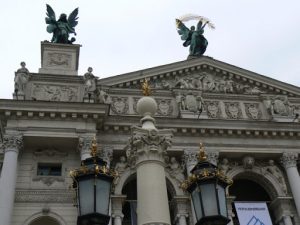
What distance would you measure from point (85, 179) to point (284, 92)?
23043 millimetres

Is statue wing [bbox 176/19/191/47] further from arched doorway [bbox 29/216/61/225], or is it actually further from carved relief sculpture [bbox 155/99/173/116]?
arched doorway [bbox 29/216/61/225]

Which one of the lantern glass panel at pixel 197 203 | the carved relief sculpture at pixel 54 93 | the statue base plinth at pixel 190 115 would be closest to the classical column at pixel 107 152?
the carved relief sculpture at pixel 54 93

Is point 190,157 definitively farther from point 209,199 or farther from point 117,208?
point 209,199

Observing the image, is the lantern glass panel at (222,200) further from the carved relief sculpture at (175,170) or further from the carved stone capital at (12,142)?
the carved relief sculpture at (175,170)

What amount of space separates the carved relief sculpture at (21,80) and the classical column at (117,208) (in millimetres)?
7353

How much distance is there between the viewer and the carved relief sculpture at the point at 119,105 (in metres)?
25.5

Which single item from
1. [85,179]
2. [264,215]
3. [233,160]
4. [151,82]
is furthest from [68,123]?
[85,179]

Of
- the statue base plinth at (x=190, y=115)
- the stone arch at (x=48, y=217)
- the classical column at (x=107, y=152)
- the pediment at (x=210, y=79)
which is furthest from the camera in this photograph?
the pediment at (x=210, y=79)

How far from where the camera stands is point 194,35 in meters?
31.9

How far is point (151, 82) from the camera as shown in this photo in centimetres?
2761

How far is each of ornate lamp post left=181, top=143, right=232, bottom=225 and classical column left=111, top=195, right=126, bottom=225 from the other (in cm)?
1416

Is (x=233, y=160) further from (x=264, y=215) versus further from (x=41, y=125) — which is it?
(x=41, y=125)

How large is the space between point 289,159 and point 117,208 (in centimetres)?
1020

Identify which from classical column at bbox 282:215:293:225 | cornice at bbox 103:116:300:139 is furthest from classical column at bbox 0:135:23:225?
classical column at bbox 282:215:293:225
